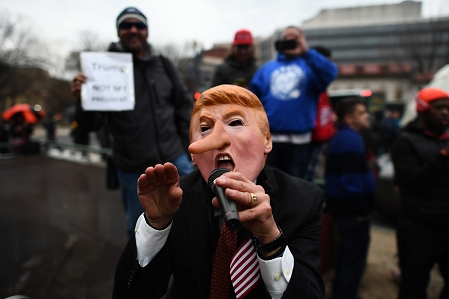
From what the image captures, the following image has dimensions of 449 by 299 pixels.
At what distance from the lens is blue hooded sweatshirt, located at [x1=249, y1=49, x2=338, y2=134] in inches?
101

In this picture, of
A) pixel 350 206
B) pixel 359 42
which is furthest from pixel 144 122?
pixel 359 42

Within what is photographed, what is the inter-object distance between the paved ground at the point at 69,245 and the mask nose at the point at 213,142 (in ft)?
7.57

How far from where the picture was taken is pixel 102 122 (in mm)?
2594

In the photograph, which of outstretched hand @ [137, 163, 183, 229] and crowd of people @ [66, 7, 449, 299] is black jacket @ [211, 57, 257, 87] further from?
outstretched hand @ [137, 163, 183, 229]

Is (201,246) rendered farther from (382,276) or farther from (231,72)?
(382,276)

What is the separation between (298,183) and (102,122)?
6.04ft

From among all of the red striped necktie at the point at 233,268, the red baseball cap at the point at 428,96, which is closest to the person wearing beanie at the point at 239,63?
the red baseball cap at the point at 428,96

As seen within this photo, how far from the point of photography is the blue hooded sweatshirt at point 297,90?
2568 mm

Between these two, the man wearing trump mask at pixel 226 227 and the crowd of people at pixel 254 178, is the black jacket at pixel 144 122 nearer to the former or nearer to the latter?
the crowd of people at pixel 254 178

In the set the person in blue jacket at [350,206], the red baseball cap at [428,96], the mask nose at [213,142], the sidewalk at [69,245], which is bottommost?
the sidewalk at [69,245]

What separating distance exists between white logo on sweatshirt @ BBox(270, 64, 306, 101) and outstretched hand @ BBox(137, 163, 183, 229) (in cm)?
175

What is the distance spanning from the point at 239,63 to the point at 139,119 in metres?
1.35

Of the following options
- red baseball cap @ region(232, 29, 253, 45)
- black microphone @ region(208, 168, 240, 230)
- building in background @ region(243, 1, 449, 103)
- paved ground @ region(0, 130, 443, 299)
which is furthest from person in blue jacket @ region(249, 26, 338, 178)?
building in background @ region(243, 1, 449, 103)

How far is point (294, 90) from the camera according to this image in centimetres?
257
